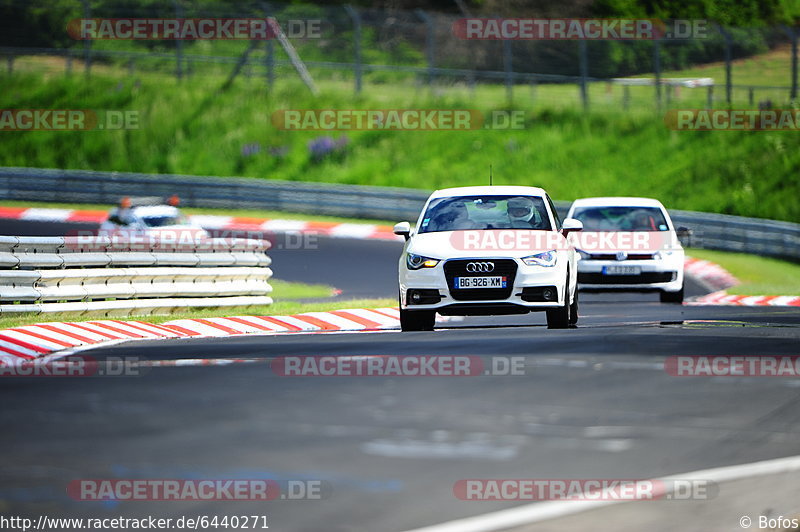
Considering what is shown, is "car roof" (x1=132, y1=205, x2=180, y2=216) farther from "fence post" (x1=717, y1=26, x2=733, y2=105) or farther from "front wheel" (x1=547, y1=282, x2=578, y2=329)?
"fence post" (x1=717, y1=26, x2=733, y2=105)

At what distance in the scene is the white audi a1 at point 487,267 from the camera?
50.3ft

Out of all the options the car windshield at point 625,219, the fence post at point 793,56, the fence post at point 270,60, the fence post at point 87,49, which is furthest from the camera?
the fence post at point 270,60

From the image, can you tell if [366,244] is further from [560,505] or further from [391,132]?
[560,505]

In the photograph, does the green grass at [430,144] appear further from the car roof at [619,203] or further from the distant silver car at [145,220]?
the car roof at [619,203]

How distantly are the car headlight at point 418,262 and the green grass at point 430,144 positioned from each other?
22.8 m

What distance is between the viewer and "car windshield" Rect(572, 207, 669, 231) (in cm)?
2292

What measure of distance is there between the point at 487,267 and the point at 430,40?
27009 mm

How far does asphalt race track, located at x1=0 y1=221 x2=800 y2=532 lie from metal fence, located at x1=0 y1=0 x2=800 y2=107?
28.1 m

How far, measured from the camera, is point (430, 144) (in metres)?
43.9

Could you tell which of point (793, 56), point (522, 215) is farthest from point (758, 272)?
point (522, 215)

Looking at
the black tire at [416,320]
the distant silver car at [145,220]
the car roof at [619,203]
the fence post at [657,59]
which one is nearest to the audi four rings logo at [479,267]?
the black tire at [416,320]

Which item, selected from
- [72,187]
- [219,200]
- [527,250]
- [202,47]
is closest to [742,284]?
[527,250]

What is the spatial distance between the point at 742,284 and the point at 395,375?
58.3 ft

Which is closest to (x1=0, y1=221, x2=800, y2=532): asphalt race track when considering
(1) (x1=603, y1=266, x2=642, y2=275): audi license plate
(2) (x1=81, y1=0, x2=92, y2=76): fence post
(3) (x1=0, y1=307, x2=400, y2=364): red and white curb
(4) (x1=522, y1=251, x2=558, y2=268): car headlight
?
(3) (x1=0, y1=307, x2=400, y2=364): red and white curb
